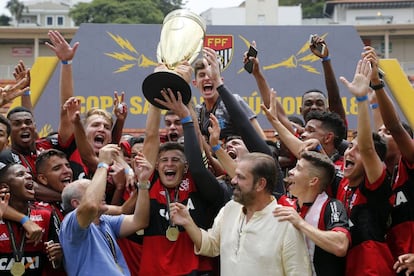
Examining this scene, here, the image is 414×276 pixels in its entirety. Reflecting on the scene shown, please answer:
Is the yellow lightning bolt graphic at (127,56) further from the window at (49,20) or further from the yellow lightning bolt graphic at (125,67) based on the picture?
the window at (49,20)

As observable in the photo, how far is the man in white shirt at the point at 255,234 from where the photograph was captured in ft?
19.0

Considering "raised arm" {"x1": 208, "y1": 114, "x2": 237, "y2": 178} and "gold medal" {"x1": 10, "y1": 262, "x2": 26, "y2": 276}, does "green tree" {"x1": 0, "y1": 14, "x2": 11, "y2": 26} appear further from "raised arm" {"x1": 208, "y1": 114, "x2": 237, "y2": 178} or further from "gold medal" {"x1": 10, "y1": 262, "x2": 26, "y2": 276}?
"gold medal" {"x1": 10, "y1": 262, "x2": 26, "y2": 276}

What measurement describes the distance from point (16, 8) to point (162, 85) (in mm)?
91921

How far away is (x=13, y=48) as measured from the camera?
155 ft

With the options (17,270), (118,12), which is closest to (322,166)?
(17,270)

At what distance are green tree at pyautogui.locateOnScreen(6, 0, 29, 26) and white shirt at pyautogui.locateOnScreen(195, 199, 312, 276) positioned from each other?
9210 cm

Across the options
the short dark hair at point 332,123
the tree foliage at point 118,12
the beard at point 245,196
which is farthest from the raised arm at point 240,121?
the tree foliage at point 118,12

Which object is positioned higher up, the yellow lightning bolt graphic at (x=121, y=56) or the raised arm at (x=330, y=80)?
the yellow lightning bolt graphic at (x=121, y=56)

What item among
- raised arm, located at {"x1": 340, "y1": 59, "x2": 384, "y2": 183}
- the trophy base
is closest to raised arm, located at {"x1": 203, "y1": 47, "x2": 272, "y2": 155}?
the trophy base

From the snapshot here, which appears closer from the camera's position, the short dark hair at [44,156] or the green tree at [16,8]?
the short dark hair at [44,156]

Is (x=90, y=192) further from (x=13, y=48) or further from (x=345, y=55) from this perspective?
(x=13, y=48)

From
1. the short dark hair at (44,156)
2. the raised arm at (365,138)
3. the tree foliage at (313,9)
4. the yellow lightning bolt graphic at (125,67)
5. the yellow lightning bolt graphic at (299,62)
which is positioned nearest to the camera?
the raised arm at (365,138)

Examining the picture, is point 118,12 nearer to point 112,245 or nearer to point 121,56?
point 121,56

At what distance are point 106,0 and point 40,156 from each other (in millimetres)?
65709
